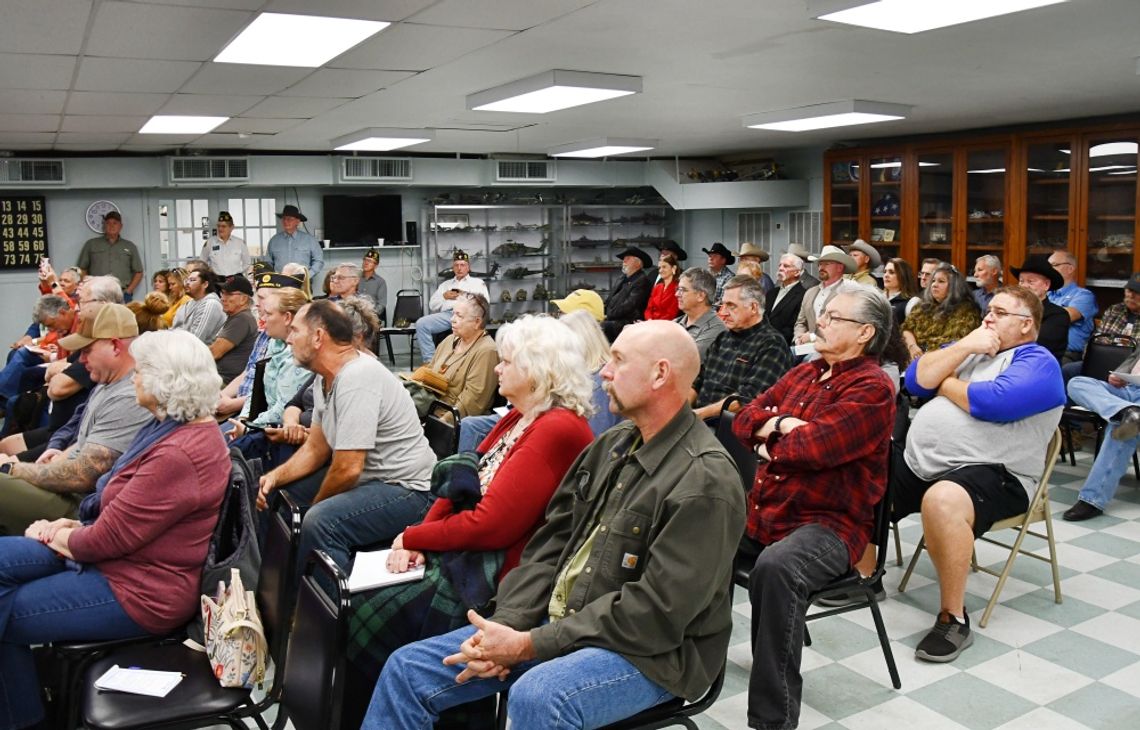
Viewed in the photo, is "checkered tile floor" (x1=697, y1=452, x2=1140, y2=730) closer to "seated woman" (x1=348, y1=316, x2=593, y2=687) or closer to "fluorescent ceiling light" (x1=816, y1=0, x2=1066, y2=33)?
"seated woman" (x1=348, y1=316, x2=593, y2=687)

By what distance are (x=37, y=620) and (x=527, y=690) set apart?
1.42m

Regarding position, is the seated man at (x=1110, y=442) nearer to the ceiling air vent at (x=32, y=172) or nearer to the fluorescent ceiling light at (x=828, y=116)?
the fluorescent ceiling light at (x=828, y=116)

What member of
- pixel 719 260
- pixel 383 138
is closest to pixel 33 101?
pixel 383 138

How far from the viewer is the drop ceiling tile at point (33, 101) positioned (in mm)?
6078

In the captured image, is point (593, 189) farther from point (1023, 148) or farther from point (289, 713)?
point (289, 713)

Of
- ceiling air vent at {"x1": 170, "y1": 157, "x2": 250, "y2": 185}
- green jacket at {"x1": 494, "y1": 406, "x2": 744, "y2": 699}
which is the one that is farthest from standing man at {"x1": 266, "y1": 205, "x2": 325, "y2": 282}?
green jacket at {"x1": 494, "y1": 406, "x2": 744, "y2": 699}

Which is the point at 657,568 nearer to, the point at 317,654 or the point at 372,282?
the point at 317,654

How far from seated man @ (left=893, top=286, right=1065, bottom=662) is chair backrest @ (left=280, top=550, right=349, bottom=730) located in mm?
2207

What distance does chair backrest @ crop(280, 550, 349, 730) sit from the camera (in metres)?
2.03

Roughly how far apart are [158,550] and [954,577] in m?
2.66

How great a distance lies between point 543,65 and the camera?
5.47 meters

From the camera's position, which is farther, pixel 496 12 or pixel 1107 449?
pixel 1107 449

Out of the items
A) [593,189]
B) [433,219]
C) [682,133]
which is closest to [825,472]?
[682,133]

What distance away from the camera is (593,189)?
13.8 meters
